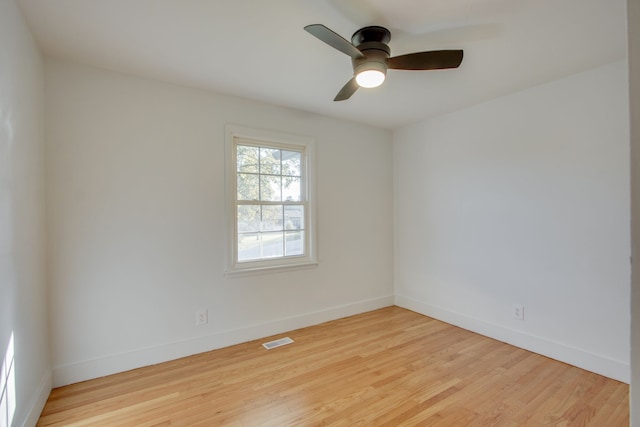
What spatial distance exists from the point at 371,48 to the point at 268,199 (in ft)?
5.96

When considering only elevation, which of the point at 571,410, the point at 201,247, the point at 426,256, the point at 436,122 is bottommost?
the point at 571,410

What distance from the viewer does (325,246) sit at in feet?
11.9

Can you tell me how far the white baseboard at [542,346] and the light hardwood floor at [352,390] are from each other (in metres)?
A: 0.07

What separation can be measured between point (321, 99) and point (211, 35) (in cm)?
130

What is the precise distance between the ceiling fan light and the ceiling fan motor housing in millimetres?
23

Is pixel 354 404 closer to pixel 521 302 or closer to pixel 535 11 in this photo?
pixel 521 302

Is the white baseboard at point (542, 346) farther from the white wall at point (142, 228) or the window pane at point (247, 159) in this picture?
the window pane at point (247, 159)

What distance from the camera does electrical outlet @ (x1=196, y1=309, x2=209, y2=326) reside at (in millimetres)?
2816

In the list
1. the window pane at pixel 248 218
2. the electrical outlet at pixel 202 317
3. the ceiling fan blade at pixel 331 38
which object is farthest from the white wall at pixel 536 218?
the electrical outlet at pixel 202 317

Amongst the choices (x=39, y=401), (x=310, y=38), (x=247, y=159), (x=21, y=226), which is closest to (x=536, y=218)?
(x=310, y=38)

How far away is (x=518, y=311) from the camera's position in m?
2.93

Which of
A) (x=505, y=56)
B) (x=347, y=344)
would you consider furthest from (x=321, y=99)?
(x=347, y=344)

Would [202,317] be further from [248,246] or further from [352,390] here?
[352,390]

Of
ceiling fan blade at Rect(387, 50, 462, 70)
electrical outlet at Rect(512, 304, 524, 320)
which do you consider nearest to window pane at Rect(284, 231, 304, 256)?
ceiling fan blade at Rect(387, 50, 462, 70)
